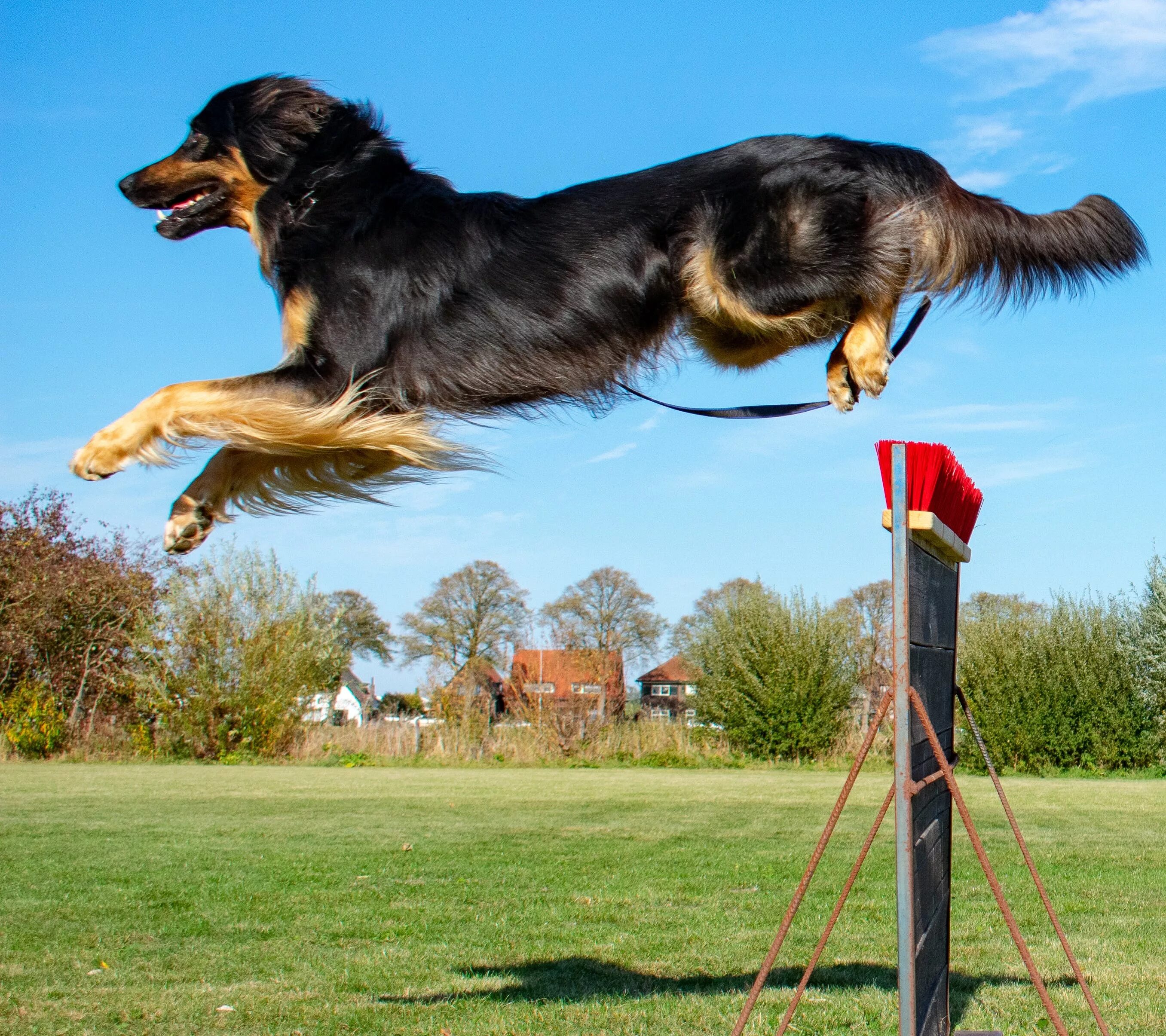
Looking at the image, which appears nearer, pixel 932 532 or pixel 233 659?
pixel 932 532

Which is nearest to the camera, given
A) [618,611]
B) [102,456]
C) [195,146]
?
[102,456]

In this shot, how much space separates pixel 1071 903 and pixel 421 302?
8.53 metres

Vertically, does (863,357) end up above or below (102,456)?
above

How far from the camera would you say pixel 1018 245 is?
3.27 m

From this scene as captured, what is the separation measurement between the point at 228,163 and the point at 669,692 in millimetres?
64218

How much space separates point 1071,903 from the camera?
31.0ft

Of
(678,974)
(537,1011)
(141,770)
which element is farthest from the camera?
(141,770)

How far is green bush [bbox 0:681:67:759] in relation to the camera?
91.0ft

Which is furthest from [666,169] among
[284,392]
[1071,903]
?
[1071,903]

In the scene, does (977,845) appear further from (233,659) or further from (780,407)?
(233,659)

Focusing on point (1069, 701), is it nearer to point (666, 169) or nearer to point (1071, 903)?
point (1071, 903)

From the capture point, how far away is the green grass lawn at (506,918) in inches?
251

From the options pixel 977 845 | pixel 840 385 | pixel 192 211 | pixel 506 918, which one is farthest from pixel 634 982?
pixel 192 211

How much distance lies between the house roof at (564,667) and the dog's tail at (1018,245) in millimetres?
22467
